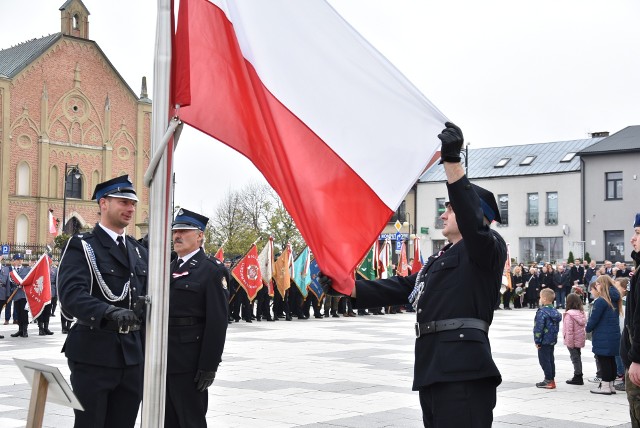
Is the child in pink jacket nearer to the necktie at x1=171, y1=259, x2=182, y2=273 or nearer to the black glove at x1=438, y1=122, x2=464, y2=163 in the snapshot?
the necktie at x1=171, y1=259, x2=182, y2=273

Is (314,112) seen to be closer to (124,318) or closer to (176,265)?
(124,318)

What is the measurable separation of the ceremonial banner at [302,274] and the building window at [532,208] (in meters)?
36.7

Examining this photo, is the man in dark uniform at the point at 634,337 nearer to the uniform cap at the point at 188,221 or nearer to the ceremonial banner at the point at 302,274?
the uniform cap at the point at 188,221

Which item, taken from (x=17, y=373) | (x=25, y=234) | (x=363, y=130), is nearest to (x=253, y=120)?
(x=363, y=130)

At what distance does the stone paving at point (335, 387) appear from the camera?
9.70m

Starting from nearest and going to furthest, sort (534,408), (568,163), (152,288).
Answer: (152,288), (534,408), (568,163)

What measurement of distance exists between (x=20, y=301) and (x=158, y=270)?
1864 cm

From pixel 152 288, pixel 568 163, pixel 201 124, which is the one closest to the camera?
pixel 152 288

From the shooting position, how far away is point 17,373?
13.2 m

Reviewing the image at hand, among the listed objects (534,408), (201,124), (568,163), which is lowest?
(534,408)

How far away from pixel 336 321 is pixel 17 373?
51.6 ft

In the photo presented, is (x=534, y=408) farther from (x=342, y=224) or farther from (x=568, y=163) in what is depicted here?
(x=568, y=163)

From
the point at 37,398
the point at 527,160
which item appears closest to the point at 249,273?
the point at 37,398

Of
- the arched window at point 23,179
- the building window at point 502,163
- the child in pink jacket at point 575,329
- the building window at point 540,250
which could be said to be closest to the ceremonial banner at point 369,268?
the child in pink jacket at point 575,329
